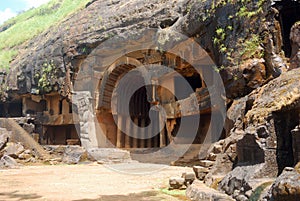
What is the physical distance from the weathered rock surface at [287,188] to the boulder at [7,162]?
15516mm

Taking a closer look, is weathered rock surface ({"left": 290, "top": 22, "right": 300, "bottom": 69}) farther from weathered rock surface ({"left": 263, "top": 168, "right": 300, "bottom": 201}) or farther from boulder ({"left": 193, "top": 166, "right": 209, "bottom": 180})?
weathered rock surface ({"left": 263, "top": 168, "right": 300, "bottom": 201})

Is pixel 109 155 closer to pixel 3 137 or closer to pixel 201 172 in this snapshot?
pixel 3 137

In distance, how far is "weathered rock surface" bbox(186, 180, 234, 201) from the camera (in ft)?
18.5

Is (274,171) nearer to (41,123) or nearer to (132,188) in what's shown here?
(132,188)

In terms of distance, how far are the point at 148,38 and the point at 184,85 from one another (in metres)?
3.44

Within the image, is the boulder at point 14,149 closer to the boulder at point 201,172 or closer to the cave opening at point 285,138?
the boulder at point 201,172

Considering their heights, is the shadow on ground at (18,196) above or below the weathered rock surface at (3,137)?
below

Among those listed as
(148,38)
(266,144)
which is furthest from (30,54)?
(266,144)

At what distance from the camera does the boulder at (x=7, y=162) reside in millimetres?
16703

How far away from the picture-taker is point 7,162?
55.9 feet

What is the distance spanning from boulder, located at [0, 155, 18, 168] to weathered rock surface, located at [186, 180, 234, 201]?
1264cm

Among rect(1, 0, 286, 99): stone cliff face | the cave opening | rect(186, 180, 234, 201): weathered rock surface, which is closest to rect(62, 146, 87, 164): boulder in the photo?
rect(1, 0, 286, 99): stone cliff face

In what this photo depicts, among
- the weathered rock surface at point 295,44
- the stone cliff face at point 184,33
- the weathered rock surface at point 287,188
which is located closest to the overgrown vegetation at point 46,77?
the stone cliff face at point 184,33

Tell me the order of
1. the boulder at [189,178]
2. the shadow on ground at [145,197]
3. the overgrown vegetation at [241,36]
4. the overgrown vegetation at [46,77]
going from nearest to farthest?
the shadow on ground at [145,197]
the boulder at [189,178]
the overgrown vegetation at [241,36]
the overgrown vegetation at [46,77]
